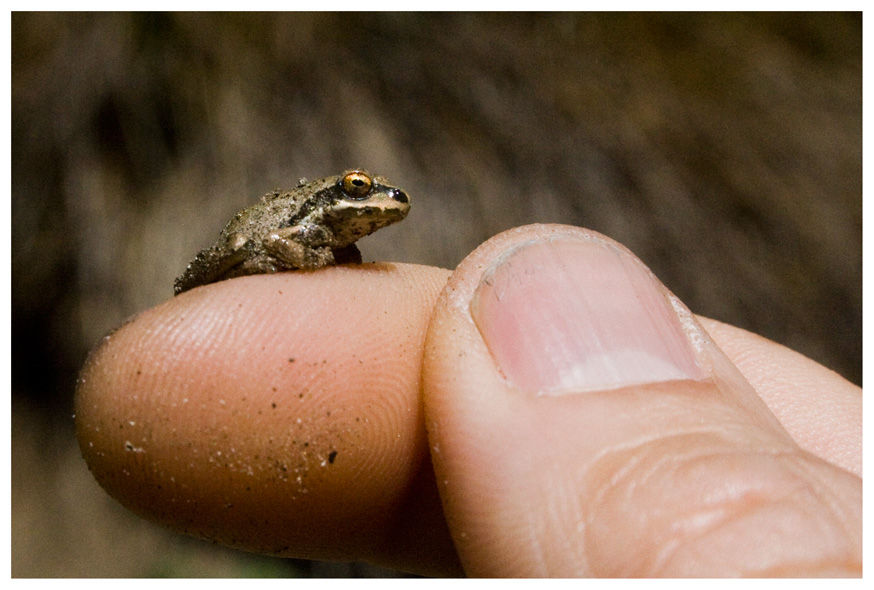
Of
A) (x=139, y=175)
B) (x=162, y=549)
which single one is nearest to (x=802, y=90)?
(x=139, y=175)

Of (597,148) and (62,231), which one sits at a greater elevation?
(597,148)

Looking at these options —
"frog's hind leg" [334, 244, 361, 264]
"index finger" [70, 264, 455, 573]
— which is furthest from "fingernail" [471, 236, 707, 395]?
"frog's hind leg" [334, 244, 361, 264]

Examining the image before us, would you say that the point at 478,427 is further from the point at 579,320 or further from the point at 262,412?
the point at 262,412

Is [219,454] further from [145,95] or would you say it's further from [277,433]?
[145,95]

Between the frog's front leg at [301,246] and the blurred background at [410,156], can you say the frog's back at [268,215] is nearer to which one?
the frog's front leg at [301,246]

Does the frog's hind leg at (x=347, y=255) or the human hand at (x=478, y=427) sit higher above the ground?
the frog's hind leg at (x=347, y=255)

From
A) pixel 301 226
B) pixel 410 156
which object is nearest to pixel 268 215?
pixel 301 226

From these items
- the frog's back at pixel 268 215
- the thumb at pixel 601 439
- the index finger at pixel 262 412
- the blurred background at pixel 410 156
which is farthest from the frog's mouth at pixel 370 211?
the blurred background at pixel 410 156
